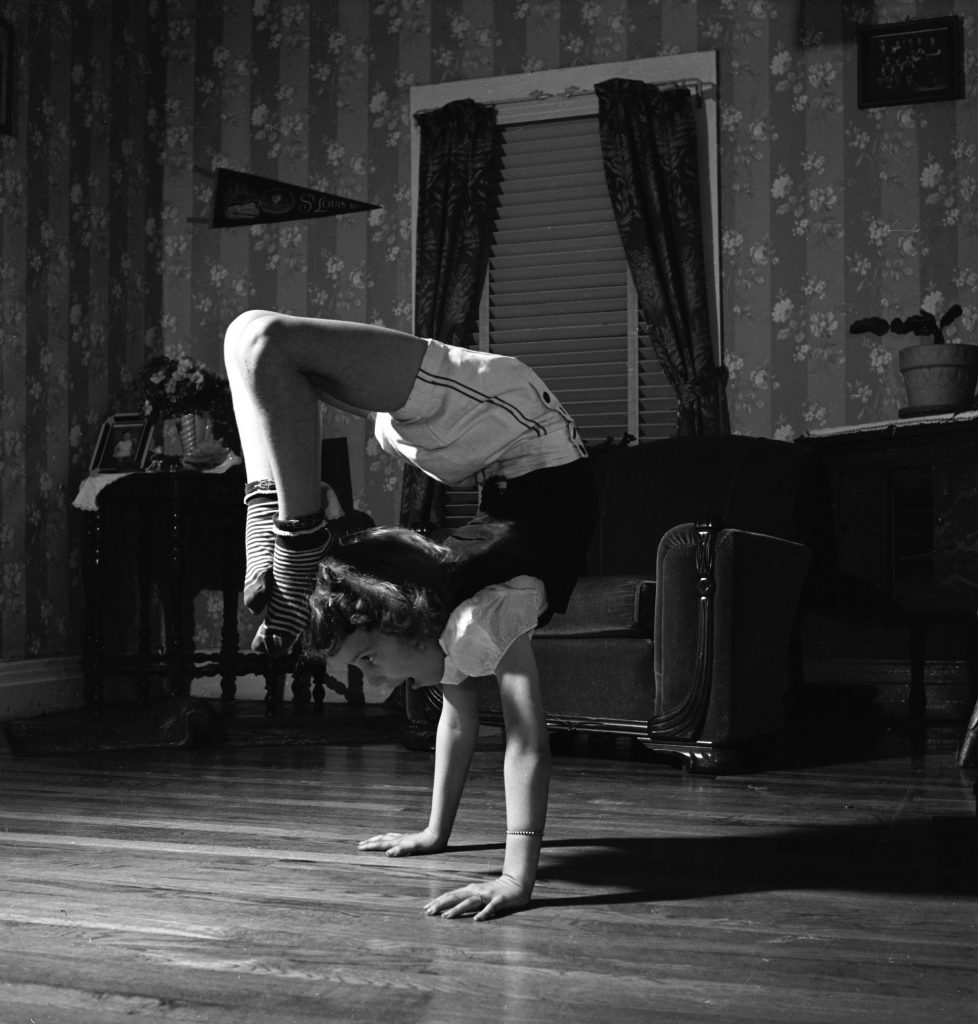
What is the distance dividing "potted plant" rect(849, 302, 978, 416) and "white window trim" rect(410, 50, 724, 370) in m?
0.79

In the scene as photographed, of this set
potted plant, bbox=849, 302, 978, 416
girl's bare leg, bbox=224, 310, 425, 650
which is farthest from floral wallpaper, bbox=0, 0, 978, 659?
girl's bare leg, bbox=224, 310, 425, 650

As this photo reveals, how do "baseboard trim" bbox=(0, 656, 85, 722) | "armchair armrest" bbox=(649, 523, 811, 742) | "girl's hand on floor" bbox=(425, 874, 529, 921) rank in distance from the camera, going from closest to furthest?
"girl's hand on floor" bbox=(425, 874, 529, 921)
"armchair armrest" bbox=(649, 523, 811, 742)
"baseboard trim" bbox=(0, 656, 85, 722)

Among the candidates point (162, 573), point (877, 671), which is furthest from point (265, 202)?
point (877, 671)

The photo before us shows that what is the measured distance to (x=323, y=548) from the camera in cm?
137

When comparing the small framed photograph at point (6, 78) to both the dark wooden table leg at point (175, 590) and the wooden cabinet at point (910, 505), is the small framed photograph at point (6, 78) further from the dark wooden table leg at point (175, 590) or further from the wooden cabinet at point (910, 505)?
the wooden cabinet at point (910, 505)

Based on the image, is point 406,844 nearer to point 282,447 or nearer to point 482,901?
point 482,901

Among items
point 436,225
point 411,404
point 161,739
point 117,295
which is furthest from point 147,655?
point 411,404

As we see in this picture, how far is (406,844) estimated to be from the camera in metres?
2.00

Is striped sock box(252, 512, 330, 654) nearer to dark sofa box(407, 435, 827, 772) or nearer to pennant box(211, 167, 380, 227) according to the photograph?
dark sofa box(407, 435, 827, 772)

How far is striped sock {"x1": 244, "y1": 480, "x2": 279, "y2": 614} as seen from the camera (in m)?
1.38

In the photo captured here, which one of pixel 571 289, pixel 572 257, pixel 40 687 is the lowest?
pixel 40 687

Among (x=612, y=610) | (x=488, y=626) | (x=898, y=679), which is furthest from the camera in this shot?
(x=898, y=679)

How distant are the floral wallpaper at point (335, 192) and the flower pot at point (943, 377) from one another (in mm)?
367

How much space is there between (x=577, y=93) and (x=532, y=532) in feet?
12.1
